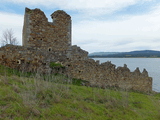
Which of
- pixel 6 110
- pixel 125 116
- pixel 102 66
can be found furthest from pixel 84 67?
pixel 6 110

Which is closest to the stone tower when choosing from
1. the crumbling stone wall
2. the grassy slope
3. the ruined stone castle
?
the ruined stone castle

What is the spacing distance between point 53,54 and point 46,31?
182 cm

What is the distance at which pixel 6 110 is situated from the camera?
13.2 feet

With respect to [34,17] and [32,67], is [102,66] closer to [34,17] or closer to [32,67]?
[32,67]

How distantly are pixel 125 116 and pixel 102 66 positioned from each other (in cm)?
768

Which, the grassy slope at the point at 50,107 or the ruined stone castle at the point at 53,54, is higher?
the ruined stone castle at the point at 53,54

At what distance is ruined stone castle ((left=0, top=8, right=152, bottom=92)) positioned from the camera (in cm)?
989

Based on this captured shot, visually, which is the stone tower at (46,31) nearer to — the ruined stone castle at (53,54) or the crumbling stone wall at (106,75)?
the ruined stone castle at (53,54)

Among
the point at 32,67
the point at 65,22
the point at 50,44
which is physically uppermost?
the point at 65,22

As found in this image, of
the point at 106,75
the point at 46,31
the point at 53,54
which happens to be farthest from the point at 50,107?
the point at 106,75

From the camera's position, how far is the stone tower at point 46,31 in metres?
10.6

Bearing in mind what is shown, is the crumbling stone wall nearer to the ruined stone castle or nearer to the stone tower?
the ruined stone castle

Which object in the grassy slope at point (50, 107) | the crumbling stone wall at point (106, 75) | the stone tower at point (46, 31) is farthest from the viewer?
the crumbling stone wall at point (106, 75)

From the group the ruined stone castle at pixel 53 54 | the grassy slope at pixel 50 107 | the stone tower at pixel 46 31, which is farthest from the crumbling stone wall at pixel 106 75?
the grassy slope at pixel 50 107
